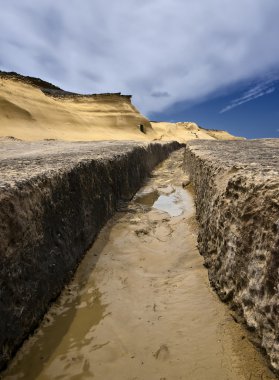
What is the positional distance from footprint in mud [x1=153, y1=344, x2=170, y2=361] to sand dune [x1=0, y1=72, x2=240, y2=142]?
35.7ft

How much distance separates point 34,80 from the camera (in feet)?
77.9

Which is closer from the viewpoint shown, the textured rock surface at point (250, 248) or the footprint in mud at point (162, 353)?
the textured rock surface at point (250, 248)

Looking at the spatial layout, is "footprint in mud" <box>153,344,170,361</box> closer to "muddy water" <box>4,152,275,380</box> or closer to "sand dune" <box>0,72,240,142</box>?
"muddy water" <box>4,152,275,380</box>

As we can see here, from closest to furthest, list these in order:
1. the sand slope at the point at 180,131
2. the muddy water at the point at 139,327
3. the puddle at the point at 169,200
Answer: the muddy water at the point at 139,327
the puddle at the point at 169,200
the sand slope at the point at 180,131

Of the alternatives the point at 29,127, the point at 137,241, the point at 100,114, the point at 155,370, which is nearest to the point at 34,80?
the point at 100,114

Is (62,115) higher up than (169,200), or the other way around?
(62,115)

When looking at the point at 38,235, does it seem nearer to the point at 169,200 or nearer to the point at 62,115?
the point at 169,200

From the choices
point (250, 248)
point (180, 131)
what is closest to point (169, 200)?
point (250, 248)

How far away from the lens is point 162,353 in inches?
71.8

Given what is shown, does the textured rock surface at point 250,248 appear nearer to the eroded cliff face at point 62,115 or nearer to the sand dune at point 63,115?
the sand dune at point 63,115

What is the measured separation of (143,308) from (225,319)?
501 mm

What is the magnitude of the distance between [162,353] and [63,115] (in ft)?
54.2

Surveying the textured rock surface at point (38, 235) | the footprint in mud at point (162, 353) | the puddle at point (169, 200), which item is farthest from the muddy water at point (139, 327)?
the puddle at point (169, 200)

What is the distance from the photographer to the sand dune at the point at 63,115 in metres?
13.8
